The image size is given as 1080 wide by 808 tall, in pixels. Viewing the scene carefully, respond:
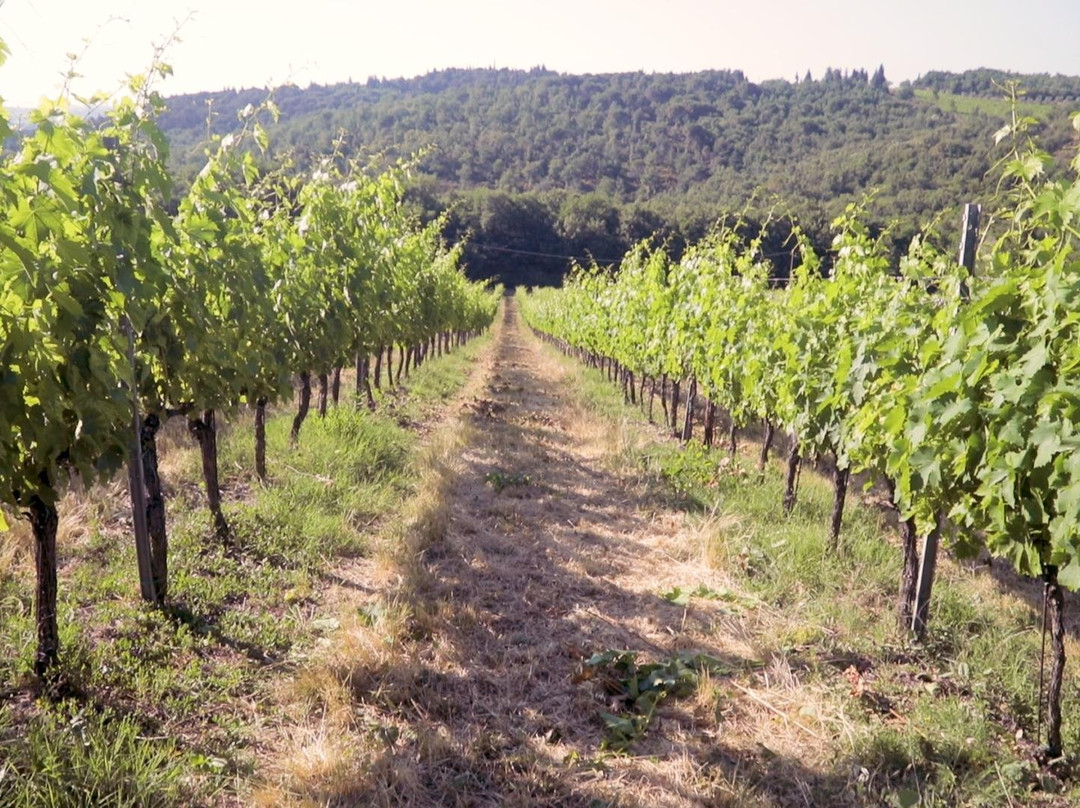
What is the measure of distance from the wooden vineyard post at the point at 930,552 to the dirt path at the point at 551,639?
1.00 m

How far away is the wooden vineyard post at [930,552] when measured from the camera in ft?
13.0

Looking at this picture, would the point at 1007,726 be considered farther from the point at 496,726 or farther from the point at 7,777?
the point at 7,777

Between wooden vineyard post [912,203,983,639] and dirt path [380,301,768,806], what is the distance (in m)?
1.00

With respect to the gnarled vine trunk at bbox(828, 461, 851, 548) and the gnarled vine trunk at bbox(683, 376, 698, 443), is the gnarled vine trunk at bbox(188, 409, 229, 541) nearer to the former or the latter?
the gnarled vine trunk at bbox(828, 461, 851, 548)

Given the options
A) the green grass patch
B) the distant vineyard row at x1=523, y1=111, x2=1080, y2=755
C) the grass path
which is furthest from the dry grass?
the green grass patch

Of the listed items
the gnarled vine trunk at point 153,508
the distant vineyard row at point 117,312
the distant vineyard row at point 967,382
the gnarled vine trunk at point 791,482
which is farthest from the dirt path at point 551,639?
the distant vineyard row at point 117,312

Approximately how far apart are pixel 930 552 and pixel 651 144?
410 ft

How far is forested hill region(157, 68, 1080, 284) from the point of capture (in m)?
56.4

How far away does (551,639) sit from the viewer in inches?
162

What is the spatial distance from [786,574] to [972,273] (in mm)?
→ 2202

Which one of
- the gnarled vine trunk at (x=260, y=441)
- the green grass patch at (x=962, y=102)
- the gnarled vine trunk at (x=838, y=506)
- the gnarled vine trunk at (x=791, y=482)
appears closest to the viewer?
the gnarled vine trunk at (x=838, y=506)

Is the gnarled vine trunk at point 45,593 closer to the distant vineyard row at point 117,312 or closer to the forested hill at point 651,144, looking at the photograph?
the distant vineyard row at point 117,312

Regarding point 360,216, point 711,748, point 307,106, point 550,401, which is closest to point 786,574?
point 711,748

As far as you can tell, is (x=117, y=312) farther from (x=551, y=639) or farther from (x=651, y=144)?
(x=651, y=144)
